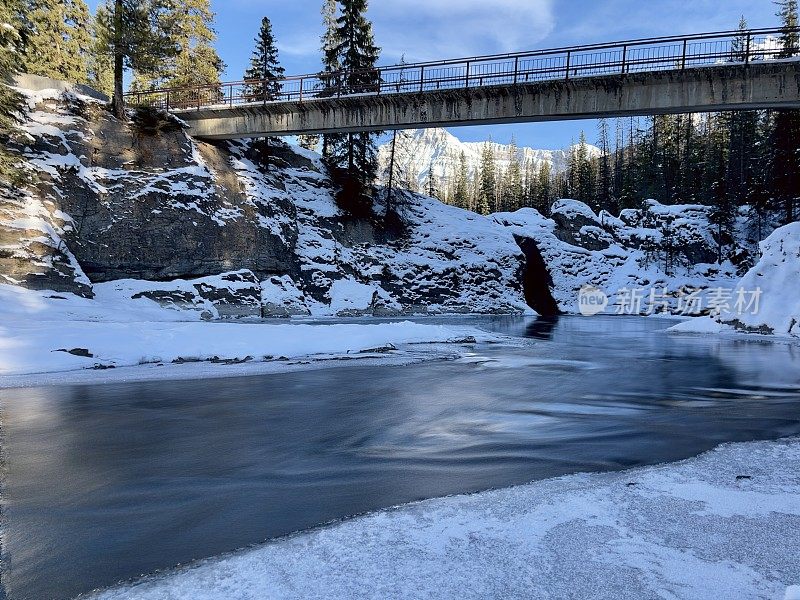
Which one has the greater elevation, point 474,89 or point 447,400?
point 474,89

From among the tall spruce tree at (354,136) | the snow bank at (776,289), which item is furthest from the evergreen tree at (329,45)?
the snow bank at (776,289)

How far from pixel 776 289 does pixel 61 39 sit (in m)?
52.8

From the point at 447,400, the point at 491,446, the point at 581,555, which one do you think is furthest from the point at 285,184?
the point at 581,555

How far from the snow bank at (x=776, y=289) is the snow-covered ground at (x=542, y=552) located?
22302 mm

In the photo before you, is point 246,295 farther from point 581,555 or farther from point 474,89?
point 581,555

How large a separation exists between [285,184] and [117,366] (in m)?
25.6

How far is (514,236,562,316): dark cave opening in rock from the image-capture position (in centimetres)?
4503

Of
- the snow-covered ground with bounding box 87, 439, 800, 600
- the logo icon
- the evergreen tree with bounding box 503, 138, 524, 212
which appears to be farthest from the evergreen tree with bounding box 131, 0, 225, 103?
the evergreen tree with bounding box 503, 138, 524, 212

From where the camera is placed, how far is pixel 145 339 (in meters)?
11.3

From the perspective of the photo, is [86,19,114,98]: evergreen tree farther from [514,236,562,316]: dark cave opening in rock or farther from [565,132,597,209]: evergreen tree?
[565,132,597,209]: evergreen tree

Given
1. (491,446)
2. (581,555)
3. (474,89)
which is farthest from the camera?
(474,89)

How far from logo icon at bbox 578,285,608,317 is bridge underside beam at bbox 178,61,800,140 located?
83.9 feet

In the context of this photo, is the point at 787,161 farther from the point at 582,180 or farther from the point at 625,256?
the point at 582,180

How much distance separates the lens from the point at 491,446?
5117 mm
